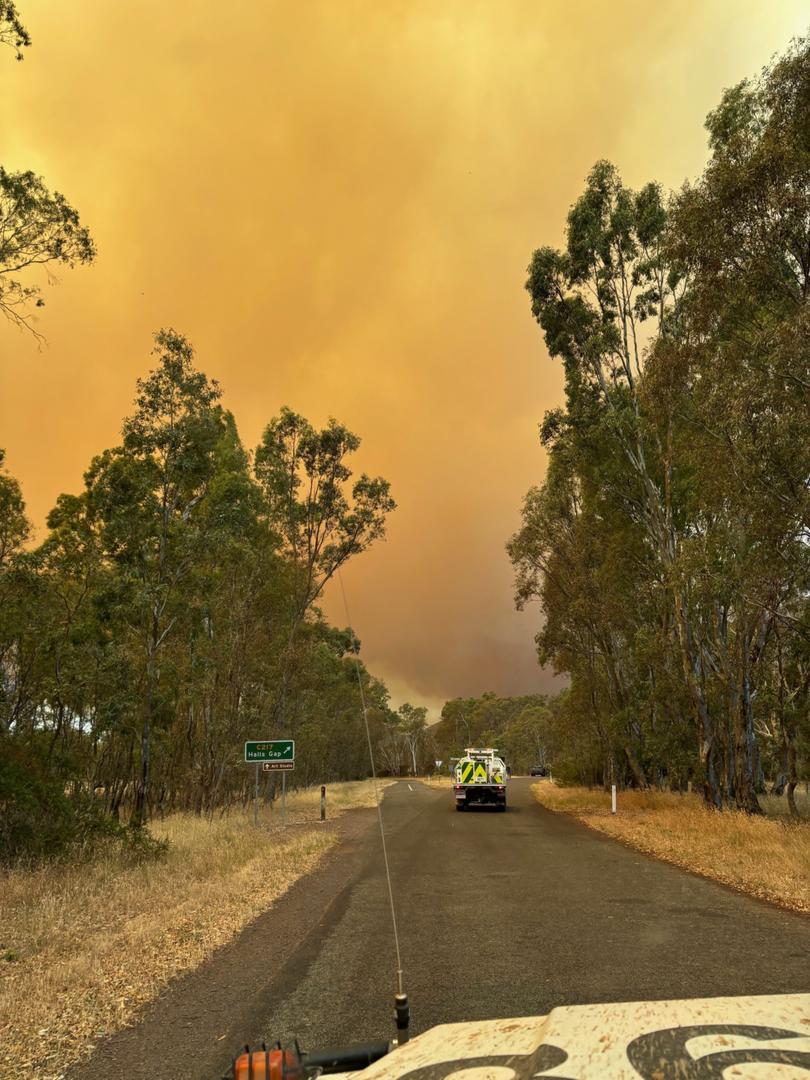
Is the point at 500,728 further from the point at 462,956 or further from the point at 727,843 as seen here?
the point at 462,956

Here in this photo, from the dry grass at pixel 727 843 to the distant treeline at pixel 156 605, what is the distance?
1213cm

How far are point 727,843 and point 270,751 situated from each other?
535 inches

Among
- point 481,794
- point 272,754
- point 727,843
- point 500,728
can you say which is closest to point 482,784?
point 481,794

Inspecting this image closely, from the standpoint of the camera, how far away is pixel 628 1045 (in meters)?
2.06

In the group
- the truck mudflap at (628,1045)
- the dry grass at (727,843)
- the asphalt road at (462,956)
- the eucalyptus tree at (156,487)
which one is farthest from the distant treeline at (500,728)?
the truck mudflap at (628,1045)

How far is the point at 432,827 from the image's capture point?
21062 mm

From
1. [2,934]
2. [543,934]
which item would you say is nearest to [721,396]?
[543,934]

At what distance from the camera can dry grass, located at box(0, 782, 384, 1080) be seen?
5383 millimetres

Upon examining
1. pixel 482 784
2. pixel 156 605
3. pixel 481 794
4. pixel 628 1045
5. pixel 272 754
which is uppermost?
pixel 156 605

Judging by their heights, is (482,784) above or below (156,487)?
below

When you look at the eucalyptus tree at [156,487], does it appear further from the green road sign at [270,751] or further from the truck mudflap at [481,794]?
the truck mudflap at [481,794]

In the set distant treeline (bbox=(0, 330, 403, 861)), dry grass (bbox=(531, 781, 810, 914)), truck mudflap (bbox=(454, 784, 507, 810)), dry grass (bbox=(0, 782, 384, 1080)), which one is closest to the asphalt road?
dry grass (bbox=(0, 782, 384, 1080))

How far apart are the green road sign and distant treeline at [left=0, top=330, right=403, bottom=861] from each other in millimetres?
3183

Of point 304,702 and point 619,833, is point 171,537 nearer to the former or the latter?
point 619,833
